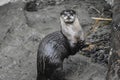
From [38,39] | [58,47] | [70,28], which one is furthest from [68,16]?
[38,39]

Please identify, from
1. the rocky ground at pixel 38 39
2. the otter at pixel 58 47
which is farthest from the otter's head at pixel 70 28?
the rocky ground at pixel 38 39

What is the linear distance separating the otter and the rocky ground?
226 millimetres

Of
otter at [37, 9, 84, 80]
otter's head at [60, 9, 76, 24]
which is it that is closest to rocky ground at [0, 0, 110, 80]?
otter at [37, 9, 84, 80]

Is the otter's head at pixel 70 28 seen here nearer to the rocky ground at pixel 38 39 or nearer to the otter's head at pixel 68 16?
the otter's head at pixel 68 16

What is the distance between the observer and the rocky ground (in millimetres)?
4809

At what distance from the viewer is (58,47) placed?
4.63 meters

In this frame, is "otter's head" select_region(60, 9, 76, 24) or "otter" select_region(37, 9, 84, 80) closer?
"otter" select_region(37, 9, 84, 80)

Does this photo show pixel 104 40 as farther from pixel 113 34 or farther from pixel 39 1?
pixel 39 1

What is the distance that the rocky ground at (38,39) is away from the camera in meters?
4.81

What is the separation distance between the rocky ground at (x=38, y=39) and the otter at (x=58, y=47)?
23 centimetres

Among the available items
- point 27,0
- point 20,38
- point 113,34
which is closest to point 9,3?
point 27,0

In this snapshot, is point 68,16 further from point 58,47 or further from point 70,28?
point 58,47

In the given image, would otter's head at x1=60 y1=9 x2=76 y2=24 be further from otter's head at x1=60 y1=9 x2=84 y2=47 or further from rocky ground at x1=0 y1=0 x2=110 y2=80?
rocky ground at x1=0 y1=0 x2=110 y2=80

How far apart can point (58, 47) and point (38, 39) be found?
2.69 ft
